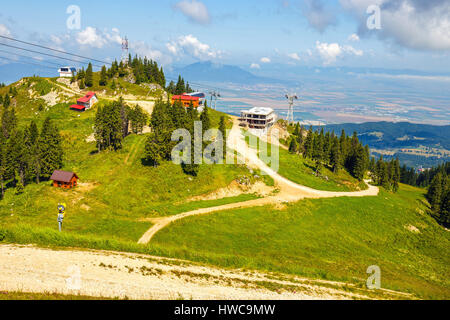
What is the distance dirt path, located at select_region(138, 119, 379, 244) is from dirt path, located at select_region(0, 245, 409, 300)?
13.4 metres

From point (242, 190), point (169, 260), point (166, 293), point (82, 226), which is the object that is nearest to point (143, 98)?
point (242, 190)

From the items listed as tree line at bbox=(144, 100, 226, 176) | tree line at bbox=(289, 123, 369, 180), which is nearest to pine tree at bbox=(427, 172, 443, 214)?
tree line at bbox=(289, 123, 369, 180)

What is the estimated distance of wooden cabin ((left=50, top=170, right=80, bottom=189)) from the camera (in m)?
63.6

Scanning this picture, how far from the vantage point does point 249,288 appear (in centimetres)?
3189

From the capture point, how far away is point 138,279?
30.6 m

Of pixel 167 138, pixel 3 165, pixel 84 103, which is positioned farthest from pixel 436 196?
pixel 84 103

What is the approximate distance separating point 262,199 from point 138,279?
4498cm

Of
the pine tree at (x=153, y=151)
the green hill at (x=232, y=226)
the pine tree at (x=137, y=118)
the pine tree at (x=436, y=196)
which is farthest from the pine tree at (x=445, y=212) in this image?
the pine tree at (x=137, y=118)

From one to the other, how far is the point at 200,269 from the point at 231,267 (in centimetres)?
532

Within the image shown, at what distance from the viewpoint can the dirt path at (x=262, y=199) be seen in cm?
5509

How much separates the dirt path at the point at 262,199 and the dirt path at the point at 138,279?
13.4 meters

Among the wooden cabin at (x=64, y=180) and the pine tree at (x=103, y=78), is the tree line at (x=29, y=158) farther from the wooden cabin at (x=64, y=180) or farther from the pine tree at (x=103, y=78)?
the pine tree at (x=103, y=78)

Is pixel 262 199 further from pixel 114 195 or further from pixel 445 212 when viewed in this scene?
pixel 445 212

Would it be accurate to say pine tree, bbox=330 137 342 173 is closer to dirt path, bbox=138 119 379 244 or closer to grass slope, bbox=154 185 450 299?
dirt path, bbox=138 119 379 244
